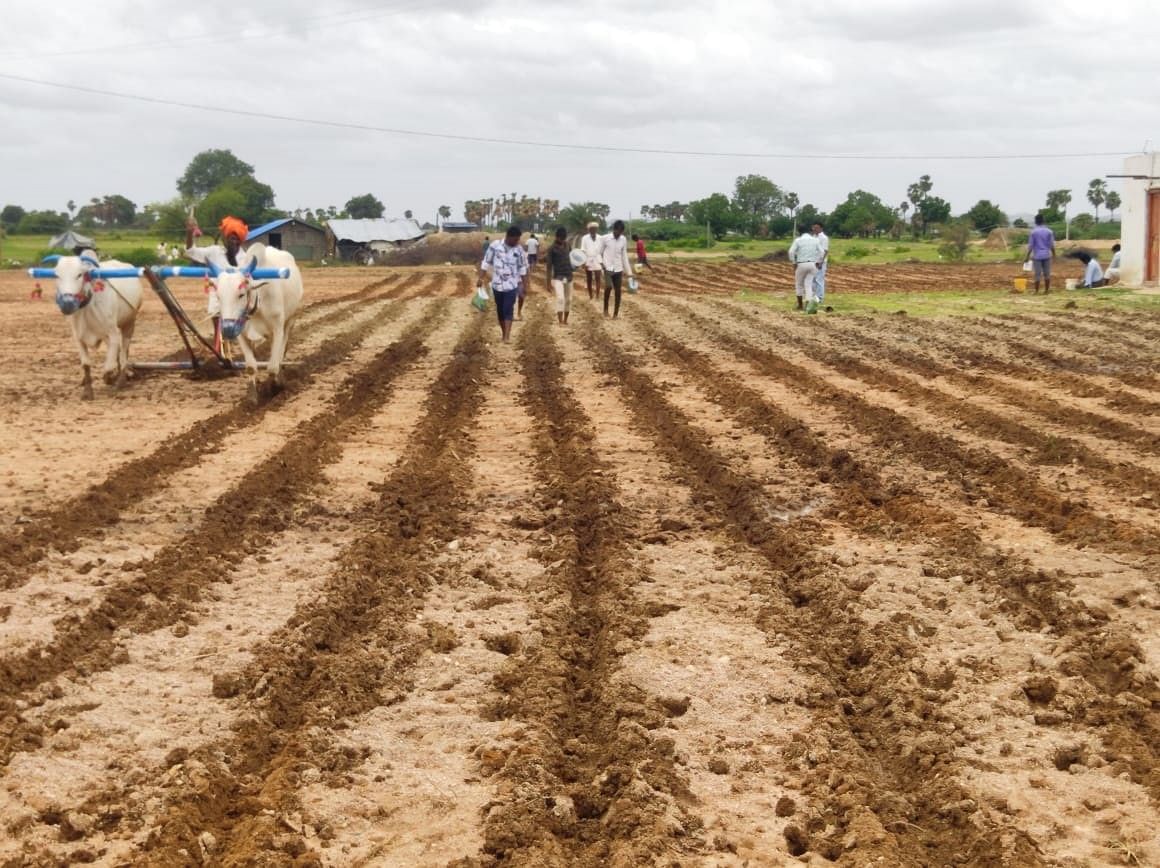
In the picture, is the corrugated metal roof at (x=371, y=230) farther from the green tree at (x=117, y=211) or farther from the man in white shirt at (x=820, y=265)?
the man in white shirt at (x=820, y=265)

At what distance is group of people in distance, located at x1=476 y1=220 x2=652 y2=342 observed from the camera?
16.0 meters

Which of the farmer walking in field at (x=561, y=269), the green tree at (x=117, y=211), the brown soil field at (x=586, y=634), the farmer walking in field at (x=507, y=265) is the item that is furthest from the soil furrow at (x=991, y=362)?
the green tree at (x=117, y=211)

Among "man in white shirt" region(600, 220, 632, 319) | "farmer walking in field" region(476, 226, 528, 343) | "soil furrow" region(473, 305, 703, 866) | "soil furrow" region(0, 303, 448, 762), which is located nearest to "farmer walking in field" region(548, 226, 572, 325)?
"man in white shirt" region(600, 220, 632, 319)

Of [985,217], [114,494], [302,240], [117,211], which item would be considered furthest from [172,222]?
[114,494]

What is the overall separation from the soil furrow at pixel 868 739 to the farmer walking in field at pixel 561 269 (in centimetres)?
1161

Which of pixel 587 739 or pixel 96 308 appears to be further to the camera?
pixel 96 308

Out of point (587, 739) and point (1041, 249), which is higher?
point (1041, 249)

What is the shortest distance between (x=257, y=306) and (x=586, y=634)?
7889mm

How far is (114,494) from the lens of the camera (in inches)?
315

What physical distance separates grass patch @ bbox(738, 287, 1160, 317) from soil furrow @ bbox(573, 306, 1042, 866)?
1499cm

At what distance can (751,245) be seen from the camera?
214 ft

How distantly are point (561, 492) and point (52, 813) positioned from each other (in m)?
4.46

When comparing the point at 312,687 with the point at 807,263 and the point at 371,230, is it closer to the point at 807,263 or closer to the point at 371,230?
the point at 807,263

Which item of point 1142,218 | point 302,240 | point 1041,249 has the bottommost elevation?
point 1041,249
